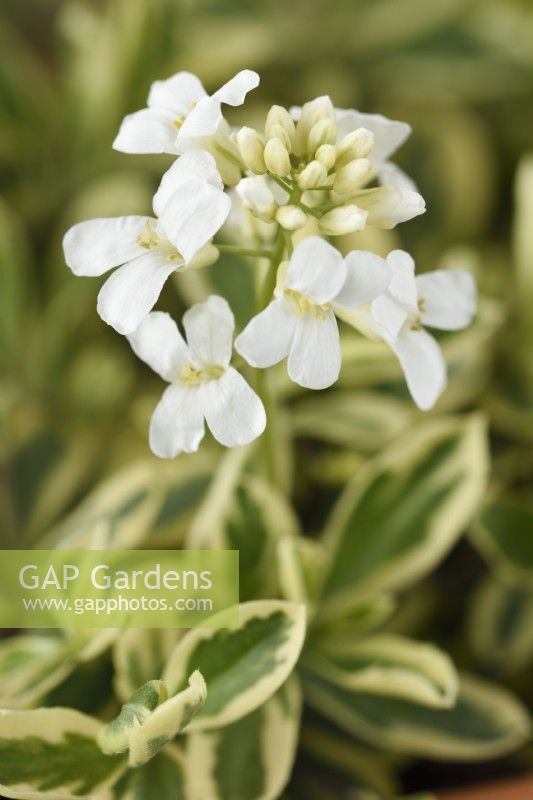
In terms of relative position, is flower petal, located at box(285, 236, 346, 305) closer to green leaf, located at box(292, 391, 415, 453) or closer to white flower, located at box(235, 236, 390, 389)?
white flower, located at box(235, 236, 390, 389)

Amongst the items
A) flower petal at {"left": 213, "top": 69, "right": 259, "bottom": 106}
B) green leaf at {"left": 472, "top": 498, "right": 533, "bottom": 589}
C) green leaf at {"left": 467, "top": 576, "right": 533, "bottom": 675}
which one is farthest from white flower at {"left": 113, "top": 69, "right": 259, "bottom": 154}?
green leaf at {"left": 467, "top": 576, "right": 533, "bottom": 675}

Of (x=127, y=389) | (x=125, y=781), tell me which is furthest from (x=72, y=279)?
(x=125, y=781)

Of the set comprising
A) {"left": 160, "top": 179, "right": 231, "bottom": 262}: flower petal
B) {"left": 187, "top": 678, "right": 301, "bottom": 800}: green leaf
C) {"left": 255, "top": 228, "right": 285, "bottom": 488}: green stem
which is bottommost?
{"left": 187, "top": 678, "right": 301, "bottom": 800}: green leaf

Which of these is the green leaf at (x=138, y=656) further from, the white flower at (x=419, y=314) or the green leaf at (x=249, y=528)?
the white flower at (x=419, y=314)

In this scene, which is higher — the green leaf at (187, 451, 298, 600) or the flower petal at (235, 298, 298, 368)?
the flower petal at (235, 298, 298, 368)

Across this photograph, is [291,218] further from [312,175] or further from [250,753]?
[250,753]

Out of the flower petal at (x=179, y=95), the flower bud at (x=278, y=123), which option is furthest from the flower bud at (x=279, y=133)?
the flower petal at (x=179, y=95)
